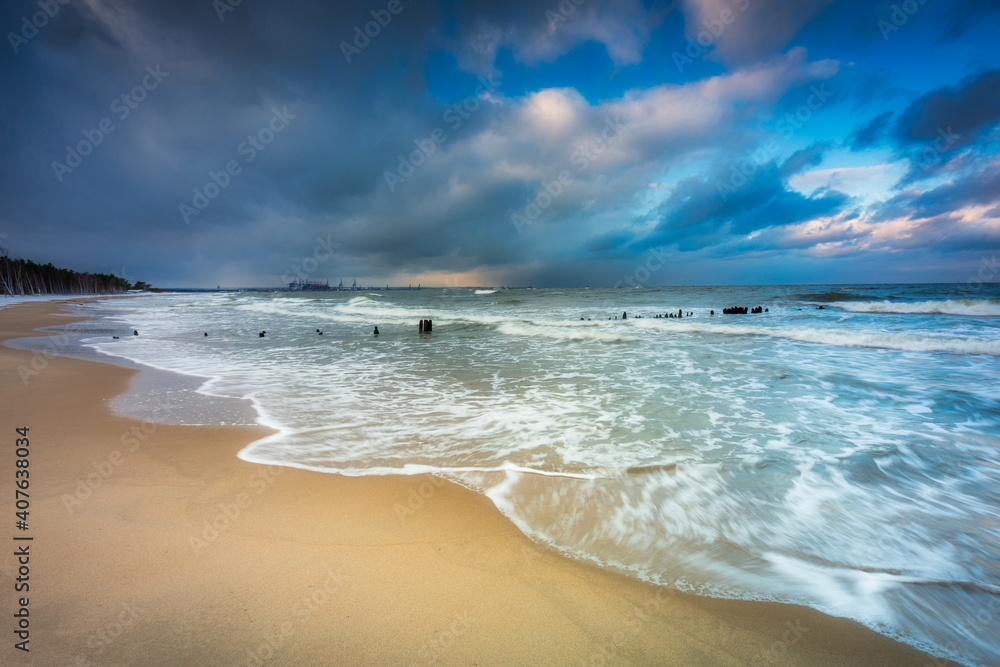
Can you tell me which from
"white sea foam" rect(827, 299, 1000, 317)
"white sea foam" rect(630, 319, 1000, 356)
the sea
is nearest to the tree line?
the sea

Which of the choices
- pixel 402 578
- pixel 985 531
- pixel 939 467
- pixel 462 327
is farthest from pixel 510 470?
pixel 462 327

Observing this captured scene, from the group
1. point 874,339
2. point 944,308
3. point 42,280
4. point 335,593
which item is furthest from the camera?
point 42,280

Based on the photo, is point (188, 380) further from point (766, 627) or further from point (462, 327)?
point (462, 327)

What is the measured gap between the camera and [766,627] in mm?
→ 2154

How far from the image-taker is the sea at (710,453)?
2.60 m

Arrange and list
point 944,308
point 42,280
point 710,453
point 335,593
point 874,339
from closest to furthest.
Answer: point 335,593
point 710,453
point 874,339
point 944,308
point 42,280

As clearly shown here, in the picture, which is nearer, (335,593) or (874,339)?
(335,593)

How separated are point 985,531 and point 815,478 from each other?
1.08 meters

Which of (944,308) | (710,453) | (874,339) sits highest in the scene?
(944,308)

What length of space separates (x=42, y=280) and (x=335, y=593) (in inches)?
4335

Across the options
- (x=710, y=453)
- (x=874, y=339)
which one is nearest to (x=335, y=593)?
(x=710, y=453)

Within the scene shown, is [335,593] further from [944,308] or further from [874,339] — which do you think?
[944,308]

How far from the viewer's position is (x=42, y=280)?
2901 inches

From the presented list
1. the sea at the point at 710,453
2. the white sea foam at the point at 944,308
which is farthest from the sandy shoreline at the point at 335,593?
the white sea foam at the point at 944,308
